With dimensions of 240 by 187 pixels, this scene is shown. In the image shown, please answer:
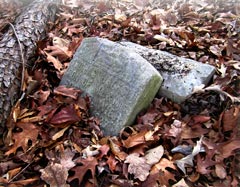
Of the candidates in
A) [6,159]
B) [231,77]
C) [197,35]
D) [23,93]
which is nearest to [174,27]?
[197,35]

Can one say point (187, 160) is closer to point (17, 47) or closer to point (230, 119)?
point (230, 119)

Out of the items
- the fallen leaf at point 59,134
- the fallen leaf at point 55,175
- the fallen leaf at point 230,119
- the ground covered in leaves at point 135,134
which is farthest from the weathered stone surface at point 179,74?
the fallen leaf at point 55,175

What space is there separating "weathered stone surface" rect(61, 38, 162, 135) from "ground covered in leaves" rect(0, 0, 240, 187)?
85mm

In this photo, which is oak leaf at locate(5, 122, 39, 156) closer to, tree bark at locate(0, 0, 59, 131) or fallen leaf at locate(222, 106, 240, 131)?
tree bark at locate(0, 0, 59, 131)

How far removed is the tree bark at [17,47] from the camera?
2771 mm

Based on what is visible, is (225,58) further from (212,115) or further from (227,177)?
(227,177)

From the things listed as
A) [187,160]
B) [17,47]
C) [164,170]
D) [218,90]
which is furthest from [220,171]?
[17,47]

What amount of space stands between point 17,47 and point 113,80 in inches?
40.3

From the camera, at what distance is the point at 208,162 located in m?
2.32

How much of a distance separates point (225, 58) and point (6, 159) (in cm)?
212

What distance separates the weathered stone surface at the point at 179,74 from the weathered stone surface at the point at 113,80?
137 millimetres

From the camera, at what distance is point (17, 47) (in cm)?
315

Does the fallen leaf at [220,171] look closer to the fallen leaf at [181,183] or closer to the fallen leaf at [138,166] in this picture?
the fallen leaf at [181,183]

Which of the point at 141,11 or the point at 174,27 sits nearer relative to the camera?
the point at 174,27
